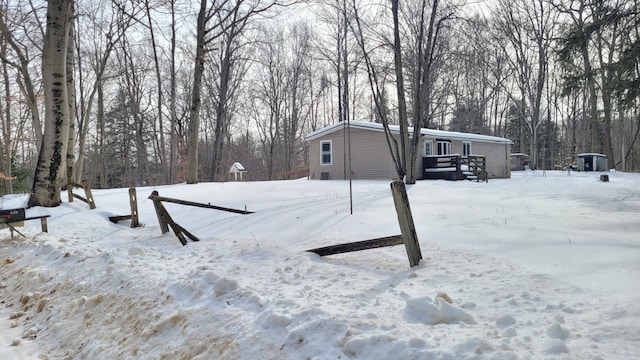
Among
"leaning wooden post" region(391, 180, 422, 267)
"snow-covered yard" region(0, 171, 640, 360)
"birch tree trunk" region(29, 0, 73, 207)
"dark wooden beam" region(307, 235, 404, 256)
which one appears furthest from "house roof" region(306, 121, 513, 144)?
"leaning wooden post" region(391, 180, 422, 267)

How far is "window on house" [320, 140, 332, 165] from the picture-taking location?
70.2ft

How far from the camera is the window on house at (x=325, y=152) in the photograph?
21.4 m

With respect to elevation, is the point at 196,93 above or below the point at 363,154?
above

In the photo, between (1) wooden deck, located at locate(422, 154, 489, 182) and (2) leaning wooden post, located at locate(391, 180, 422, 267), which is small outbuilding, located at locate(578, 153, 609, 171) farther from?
(2) leaning wooden post, located at locate(391, 180, 422, 267)

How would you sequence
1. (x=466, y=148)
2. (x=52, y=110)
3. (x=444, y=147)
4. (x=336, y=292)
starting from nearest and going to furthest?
(x=336, y=292)
(x=52, y=110)
(x=444, y=147)
(x=466, y=148)

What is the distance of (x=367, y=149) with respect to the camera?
792 inches

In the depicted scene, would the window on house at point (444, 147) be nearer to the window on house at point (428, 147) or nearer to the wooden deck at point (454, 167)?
the window on house at point (428, 147)

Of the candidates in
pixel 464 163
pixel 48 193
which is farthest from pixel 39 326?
pixel 464 163

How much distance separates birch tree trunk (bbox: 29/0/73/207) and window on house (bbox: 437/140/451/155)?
17430 millimetres

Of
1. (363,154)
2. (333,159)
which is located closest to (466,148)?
(363,154)

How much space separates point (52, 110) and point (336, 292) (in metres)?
9.29

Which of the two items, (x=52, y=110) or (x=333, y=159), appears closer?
(x=52, y=110)

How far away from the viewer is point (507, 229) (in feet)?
16.5

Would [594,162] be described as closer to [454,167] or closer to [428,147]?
[428,147]
